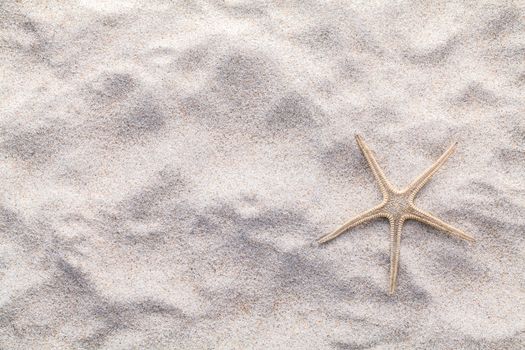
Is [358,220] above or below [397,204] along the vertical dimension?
below

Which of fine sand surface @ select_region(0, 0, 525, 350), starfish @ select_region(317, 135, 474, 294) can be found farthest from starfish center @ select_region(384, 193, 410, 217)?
fine sand surface @ select_region(0, 0, 525, 350)

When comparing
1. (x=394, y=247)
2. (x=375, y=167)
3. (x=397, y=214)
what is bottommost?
(x=394, y=247)

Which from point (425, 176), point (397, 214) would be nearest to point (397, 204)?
point (397, 214)

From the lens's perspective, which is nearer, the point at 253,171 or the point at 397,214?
the point at 397,214

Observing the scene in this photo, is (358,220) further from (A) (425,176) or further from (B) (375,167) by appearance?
(A) (425,176)

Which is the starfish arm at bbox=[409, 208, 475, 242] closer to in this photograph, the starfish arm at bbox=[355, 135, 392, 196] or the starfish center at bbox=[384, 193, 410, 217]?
the starfish center at bbox=[384, 193, 410, 217]

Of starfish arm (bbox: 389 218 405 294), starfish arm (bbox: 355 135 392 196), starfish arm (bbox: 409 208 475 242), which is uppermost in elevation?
starfish arm (bbox: 355 135 392 196)

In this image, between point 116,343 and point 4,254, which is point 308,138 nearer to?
point 116,343
